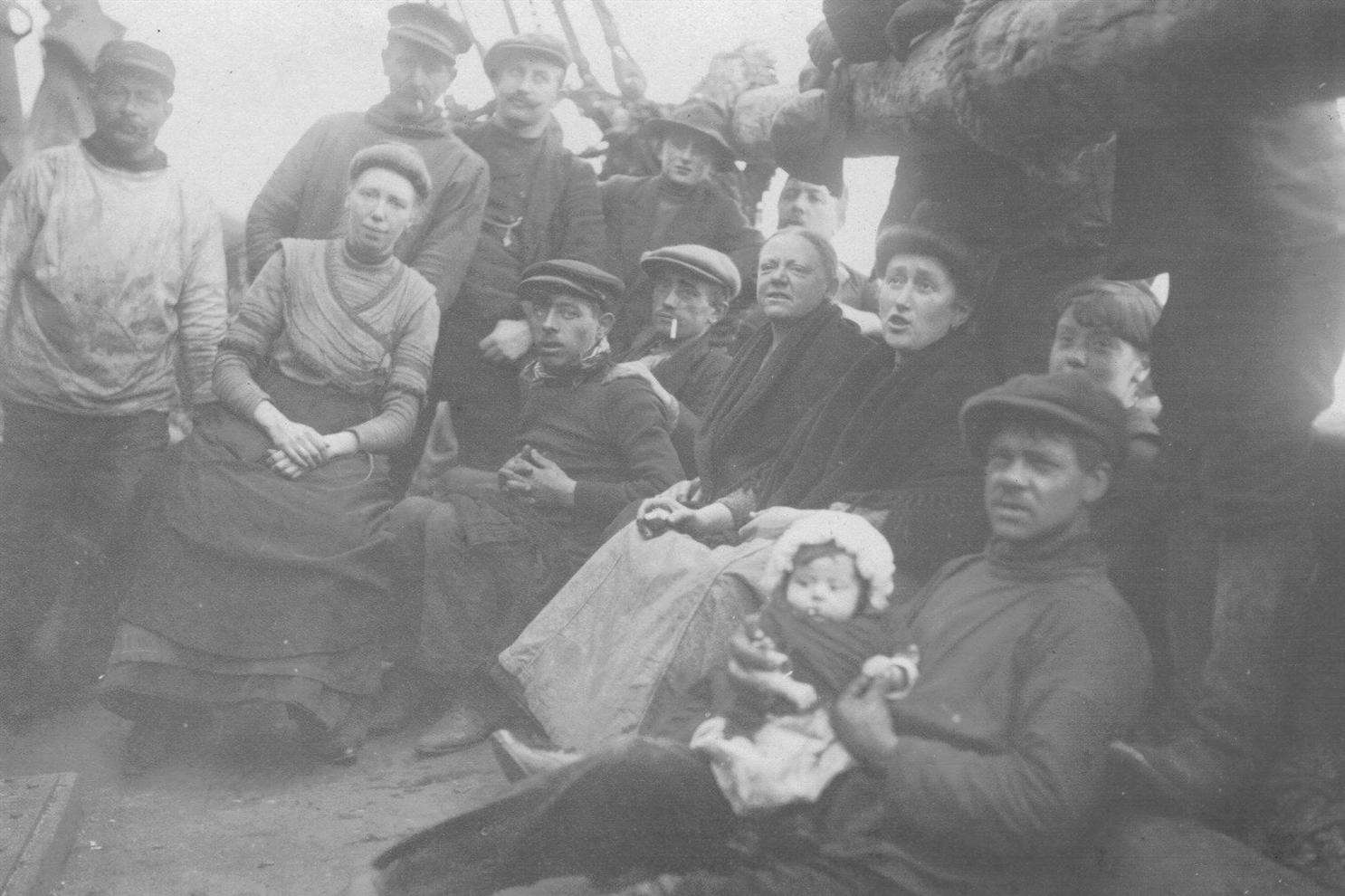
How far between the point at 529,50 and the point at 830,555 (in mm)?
3473

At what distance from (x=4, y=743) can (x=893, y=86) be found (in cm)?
361

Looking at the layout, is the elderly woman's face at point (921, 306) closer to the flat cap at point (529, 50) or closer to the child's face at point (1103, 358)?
the child's face at point (1103, 358)

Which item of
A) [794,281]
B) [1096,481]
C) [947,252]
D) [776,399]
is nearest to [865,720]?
[1096,481]

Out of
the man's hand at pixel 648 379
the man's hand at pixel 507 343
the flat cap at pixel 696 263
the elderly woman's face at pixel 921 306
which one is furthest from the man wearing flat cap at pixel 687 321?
the elderly woman's face at pixel 921 306

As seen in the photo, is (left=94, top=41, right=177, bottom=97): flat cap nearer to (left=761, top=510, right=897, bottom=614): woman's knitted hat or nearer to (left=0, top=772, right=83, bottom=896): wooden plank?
(left=0, top=772, right=83, bottom=896): wooden plank

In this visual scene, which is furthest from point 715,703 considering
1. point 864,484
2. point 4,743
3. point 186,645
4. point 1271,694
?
point 4,743

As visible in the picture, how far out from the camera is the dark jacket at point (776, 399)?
4004mm

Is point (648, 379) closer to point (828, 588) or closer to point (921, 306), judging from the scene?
point (921, 306)

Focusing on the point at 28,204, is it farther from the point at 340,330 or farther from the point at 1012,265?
the point at 1012,265

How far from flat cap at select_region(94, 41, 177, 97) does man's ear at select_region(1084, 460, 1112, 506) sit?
3.80m

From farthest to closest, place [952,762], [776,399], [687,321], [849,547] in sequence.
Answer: [687,321]
[776,399]
[849,547]
[952,762]

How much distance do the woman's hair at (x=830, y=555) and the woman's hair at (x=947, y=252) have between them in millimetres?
1062

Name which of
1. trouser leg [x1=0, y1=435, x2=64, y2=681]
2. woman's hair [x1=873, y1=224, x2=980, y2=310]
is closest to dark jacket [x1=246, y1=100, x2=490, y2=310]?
trouser leg [x1=0, y1=435, x2=64, y2=681]

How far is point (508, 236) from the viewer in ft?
18.3
